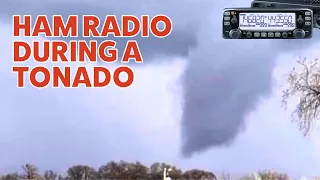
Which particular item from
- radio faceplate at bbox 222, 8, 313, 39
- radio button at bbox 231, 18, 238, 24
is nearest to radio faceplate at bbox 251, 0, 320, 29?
radio faceplate at bbox 222, 8, 313, 39

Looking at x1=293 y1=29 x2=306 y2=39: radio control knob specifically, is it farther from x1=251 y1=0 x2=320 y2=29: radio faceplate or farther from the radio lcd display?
x1=251 y1=0 x2=320 y2=29: radio faceplate

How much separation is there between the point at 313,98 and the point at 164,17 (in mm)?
1486

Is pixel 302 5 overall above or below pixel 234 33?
above

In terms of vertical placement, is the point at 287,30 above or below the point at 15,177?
above

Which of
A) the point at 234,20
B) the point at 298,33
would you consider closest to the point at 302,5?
the point at 298,33

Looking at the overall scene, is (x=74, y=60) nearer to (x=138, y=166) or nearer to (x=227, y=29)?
(x=138, y=166)

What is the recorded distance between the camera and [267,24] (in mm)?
4242

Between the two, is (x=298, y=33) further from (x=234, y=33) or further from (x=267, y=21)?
(x=234, y=33)

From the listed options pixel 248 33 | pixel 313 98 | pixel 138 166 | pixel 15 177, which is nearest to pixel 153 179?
→ pixel 138 166

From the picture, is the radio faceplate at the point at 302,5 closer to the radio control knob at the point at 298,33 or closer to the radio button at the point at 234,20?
the radio control knob at the point at 298,33

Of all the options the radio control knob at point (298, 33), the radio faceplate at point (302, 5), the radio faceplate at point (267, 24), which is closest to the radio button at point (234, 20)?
the radio faceplate at point (267, 24)

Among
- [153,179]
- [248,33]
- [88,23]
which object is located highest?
[88,23]

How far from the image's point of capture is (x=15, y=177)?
5.46 meters

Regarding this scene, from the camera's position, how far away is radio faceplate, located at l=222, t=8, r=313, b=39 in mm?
4234
